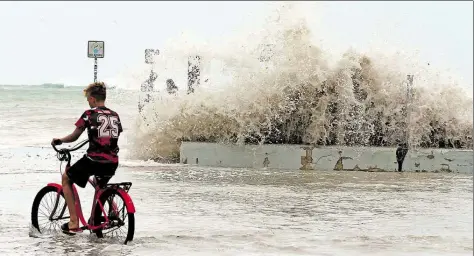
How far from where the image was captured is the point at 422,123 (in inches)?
630

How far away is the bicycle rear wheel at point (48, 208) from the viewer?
7.97 m

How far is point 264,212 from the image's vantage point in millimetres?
9812

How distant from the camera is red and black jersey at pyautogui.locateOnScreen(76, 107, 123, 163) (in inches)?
294

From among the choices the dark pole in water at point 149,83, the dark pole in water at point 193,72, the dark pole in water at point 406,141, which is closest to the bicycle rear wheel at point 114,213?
the dark pole in water at point 406,141

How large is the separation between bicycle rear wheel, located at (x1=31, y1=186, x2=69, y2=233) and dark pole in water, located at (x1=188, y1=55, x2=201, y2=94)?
928 centimetres

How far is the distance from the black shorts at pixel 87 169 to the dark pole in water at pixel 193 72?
976 cm

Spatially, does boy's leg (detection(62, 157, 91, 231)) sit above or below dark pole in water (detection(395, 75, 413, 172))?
below

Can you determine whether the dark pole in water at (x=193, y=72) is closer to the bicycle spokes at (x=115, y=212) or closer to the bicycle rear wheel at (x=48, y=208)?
the bicycle rear wheel at (x=48, y=208)

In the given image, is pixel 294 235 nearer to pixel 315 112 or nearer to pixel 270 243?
pixel 270 243

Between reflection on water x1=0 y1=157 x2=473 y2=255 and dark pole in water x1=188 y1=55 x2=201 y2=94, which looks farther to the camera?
dark pole in water x1=188 y1=55 x2=201 y2=94

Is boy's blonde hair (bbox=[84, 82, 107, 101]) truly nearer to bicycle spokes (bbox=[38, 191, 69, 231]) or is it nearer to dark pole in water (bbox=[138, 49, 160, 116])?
bicycle spokes (bbox=[38, 191, 69, 231])

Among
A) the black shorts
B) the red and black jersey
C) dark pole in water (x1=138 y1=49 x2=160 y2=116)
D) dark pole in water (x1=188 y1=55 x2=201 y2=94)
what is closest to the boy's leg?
the black shorts

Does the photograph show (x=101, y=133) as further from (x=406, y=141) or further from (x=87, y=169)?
(x=406, y=141)

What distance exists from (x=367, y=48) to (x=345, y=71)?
3.27ft
